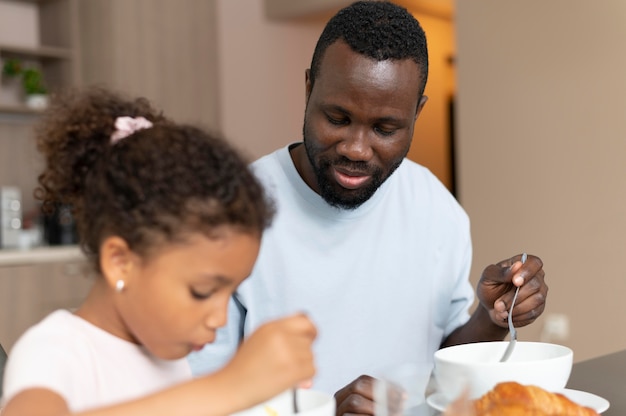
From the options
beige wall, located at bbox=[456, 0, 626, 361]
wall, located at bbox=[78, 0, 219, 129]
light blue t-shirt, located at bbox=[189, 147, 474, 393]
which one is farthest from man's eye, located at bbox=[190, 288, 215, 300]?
wall, located at bbox=[78, 0, 219, 129]

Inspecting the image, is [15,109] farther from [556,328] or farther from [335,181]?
[335,181]

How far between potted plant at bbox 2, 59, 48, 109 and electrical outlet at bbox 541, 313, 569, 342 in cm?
248

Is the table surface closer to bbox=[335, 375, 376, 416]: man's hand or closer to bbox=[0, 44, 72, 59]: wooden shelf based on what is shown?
bbox=[335, 375, 376, 416]: man's hand

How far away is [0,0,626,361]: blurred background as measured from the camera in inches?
126

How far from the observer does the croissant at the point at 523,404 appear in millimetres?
735

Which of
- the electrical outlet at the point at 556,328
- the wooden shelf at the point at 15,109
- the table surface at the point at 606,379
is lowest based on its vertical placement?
the electrical outlet at the point at 556,328

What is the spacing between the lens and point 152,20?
4.01 metres

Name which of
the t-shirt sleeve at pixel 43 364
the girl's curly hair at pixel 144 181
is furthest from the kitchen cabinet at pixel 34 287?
the t-shirt sleeve at pixel 43 364

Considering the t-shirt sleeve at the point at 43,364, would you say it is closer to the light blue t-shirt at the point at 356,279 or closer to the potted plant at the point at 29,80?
the light blue t-shirt at the point at 356,279

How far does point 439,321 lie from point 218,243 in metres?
0.85

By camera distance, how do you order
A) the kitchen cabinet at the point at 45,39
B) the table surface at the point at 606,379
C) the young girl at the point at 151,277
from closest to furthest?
1. the young girl at the point at 151,277
2. the table surface at the point at 606,379
3. the kitchen cabinet at the point at 45,39

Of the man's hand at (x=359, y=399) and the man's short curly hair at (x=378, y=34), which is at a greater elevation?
the man's short curly hair at (x=378, y=34)

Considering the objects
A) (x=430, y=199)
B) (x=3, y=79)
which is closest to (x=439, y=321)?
(x=430, y=199)

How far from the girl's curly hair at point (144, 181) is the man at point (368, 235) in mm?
394
